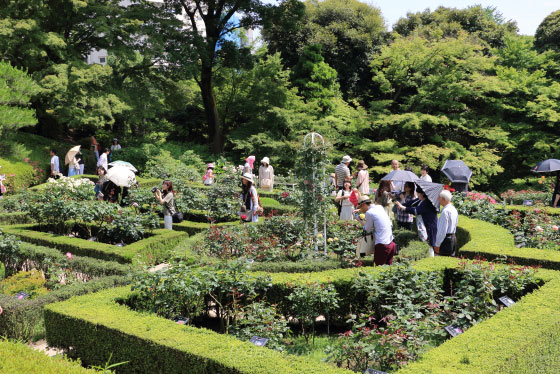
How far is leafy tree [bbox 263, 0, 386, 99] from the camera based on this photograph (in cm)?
2941

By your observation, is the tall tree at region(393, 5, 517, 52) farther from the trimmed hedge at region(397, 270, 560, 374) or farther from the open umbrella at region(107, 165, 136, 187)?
the trimmed hedge at region(397, 270, 560, 374)

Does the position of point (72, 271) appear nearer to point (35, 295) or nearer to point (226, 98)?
point (35, 295)

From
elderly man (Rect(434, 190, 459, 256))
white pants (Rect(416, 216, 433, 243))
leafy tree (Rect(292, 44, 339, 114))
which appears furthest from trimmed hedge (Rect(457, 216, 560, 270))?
leafy tree (Rect(292, 44, 339, 114))

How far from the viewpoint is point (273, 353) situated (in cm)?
422

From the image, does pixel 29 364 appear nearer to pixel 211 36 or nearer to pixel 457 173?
pixel 457 173

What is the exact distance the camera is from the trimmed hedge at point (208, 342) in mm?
3975

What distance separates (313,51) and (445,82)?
7970mm

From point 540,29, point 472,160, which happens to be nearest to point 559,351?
point 472,160

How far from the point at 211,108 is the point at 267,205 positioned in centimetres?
1397

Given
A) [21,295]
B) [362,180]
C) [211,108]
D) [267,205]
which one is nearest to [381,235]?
[21,295]

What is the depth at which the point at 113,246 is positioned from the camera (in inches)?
342

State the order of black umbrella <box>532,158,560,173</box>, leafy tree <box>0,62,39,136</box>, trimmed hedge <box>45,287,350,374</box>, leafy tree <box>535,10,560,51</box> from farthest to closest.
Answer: leafy tree <box>535,10,560,51</box> → leafy tree <box>0,62,39,136</box> → black umbrella <box>532,158,560,173</box> → trimmed hedge <box>45,287,350,374</box>

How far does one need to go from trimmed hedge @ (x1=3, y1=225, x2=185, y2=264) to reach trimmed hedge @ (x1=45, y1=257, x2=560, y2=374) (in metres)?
2.47

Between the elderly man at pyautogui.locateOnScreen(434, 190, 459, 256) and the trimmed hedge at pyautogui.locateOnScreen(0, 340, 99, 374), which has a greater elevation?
the elderly man at pyautogui.locateOnScreen(434, 190, 459, 256)
